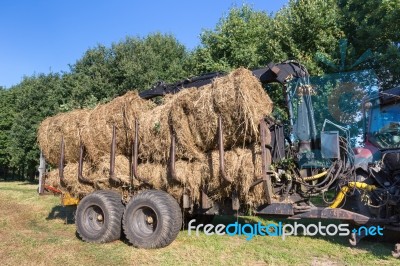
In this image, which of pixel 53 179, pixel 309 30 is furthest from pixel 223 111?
pixel 309 30

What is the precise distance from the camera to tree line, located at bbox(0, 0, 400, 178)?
51.0 feet

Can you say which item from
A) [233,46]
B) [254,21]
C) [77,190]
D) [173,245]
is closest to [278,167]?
[173,245]

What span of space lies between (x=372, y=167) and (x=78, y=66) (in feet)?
84.8

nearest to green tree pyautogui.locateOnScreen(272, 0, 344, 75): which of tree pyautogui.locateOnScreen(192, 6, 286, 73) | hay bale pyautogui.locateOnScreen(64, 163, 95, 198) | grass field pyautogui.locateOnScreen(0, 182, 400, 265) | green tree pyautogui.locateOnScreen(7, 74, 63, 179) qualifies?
tree pyautogui.locateOnScreen(192, 6, 286, 73)

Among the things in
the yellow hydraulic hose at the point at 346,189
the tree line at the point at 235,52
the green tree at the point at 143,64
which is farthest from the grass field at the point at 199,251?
the green tree at the point at 143,64

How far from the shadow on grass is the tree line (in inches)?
141

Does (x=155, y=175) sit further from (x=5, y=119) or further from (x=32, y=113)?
(x=5, y=119)

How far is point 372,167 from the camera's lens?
740 centimetres

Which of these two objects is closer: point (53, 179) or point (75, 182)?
point (75, 182)

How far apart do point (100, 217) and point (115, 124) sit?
6.86 feet

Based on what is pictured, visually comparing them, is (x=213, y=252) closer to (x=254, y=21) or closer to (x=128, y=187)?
(x=128, y=187)

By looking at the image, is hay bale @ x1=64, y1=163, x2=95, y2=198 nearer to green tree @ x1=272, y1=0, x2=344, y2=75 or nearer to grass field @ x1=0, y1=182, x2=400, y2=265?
grass field @ x1=0, y1=182, x2=400, y2=265

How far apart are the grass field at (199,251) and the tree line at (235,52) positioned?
6.41m

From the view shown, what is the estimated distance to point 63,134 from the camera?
9.73 metres
